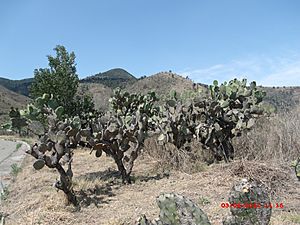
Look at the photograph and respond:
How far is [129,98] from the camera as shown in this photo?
443 inches

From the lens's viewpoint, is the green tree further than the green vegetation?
Yes

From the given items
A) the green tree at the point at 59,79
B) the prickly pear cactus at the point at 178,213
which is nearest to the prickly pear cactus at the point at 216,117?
the prickly pear cactus at the point at 178,213

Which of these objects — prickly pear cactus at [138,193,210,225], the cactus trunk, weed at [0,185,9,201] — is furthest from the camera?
weed at [0,185,9,201]

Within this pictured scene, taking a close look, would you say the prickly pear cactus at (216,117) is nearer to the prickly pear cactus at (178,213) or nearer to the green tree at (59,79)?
the prickly pear cactus at (178,213)

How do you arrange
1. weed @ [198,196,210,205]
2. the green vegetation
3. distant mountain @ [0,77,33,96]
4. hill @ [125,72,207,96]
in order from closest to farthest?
weed @ [198,196,210,205], the green vegetation, hill @ [125,72,207,96], distant mountain @ [0,77,33,96]

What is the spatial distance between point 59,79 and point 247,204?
13.6 m

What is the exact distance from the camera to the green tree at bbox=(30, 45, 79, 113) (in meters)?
15.3

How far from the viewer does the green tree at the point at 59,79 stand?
15.3 meters

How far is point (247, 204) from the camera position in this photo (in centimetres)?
281

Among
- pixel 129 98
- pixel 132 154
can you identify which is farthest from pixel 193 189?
pixel 129 98

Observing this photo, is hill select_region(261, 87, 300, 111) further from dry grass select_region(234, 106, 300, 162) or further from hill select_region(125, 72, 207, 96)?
hill select_region(125, 72, 207, 96)

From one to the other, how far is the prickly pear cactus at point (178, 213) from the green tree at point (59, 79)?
13.0 m

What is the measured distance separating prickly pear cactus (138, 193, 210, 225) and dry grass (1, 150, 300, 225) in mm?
1573

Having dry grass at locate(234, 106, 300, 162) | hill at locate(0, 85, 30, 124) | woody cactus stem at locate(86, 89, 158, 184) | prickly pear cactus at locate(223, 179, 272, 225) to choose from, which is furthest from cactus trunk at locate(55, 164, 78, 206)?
hill at locate(0, 85, 30, 124)
